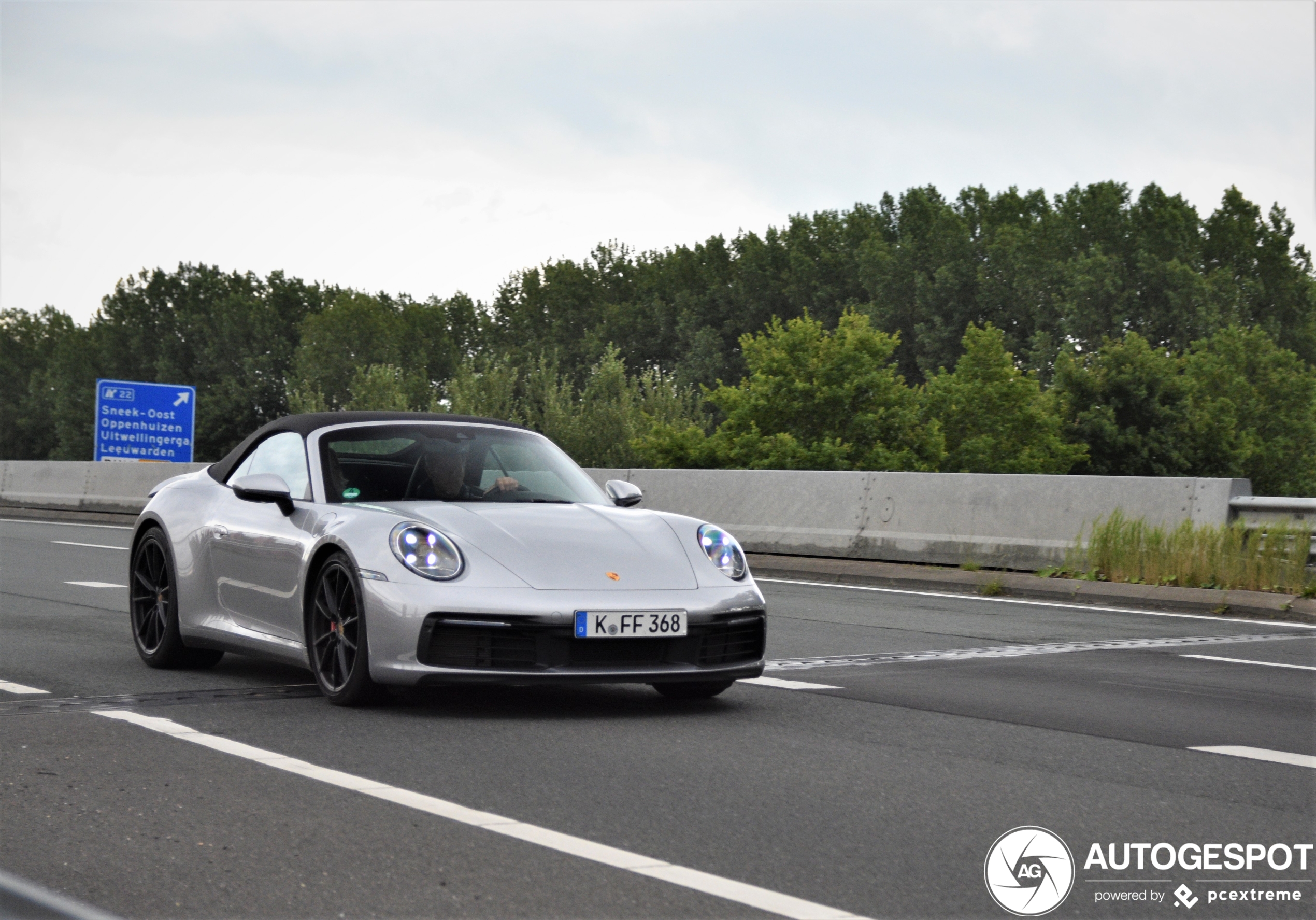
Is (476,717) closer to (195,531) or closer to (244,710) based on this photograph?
(244,710)

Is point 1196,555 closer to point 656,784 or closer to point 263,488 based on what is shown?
point 263,488

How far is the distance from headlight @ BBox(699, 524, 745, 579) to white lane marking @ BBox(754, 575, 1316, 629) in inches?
237

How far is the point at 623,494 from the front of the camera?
785cm

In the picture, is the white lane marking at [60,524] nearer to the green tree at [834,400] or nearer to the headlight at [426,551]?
the headlight at [426,551]

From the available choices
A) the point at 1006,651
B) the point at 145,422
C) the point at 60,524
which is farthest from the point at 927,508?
the point at 145,422

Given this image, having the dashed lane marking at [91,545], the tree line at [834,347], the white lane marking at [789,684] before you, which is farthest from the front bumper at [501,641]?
the tree line at [834,347]

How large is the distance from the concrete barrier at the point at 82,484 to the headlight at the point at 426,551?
68.3ft

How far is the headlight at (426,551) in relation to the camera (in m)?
6.71

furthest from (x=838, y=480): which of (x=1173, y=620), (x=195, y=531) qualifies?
(x=195, y=531)

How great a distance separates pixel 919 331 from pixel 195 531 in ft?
269

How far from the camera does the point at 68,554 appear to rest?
693 inches

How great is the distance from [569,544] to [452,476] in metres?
0.97

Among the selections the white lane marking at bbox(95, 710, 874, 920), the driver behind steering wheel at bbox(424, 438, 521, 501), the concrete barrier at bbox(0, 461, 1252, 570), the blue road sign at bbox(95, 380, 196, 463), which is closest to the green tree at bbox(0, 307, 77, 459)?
the blue road sign at bbox(95, 380, 196, 463)

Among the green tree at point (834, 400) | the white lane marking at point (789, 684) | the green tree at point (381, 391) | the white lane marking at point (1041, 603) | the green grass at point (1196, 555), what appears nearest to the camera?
the white lane marking at point (789, 684)
